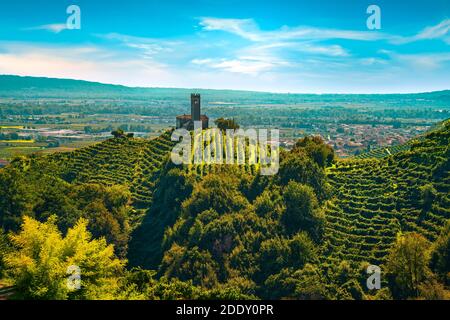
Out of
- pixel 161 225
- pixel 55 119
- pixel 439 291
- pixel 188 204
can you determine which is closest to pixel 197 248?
pixel 188 204

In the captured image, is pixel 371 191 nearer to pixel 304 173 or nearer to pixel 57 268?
pixel 304 173

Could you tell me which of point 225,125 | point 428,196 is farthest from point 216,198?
point 428,196

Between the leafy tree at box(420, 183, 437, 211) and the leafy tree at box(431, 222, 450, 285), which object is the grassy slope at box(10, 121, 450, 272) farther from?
the leafy tree at box(431, 222, 450, 285)

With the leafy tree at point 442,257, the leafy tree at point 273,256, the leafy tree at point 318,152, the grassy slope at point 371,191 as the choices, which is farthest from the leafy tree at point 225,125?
the leafy tree at point 442,257

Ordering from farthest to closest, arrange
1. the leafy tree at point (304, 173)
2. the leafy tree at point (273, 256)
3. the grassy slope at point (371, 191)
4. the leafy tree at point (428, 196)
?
the leafy tree at point (304, 173) → the leafy tree at point (428, 196) → the grassy slope at point (371, 191) → the leafy tree at point (273, 256)

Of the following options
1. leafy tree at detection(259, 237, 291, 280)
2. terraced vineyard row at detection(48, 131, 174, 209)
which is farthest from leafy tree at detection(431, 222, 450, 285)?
terraced vineyard row at detection(48, 131, 174, 209)

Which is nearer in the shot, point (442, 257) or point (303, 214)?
point (442, 257)

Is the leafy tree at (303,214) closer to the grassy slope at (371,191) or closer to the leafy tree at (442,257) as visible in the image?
the grassy slope at (371,191)
